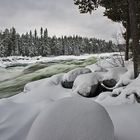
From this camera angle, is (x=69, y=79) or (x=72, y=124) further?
(x=69, y=79)

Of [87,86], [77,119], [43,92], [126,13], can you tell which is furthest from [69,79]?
[77,119]

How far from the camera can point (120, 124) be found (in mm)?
5617

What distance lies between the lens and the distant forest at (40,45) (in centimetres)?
7662

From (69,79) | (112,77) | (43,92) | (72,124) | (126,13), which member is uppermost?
(126,13)

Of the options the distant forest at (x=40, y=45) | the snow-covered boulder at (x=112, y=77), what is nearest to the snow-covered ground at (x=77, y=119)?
the snow-covered boulder at (x=112, y=77)

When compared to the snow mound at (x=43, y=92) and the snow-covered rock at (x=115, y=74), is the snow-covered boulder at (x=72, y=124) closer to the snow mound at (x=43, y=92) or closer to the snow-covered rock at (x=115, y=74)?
the snow-covered rock at (x=115, y=74)

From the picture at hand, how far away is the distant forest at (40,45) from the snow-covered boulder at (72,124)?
5869 cm

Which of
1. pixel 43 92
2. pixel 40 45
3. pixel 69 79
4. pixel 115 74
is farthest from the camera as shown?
pixel 40 45

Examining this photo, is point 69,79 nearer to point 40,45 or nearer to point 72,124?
point 72,124

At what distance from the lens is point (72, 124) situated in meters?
4.11

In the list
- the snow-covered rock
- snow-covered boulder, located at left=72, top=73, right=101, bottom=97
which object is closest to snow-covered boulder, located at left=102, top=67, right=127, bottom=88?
the snow-covered rock

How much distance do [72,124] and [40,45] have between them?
85157 mm

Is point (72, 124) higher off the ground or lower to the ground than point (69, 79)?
higher

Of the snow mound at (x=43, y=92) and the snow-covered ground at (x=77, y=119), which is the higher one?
the snow-covered ground at (x=77, y=119)
